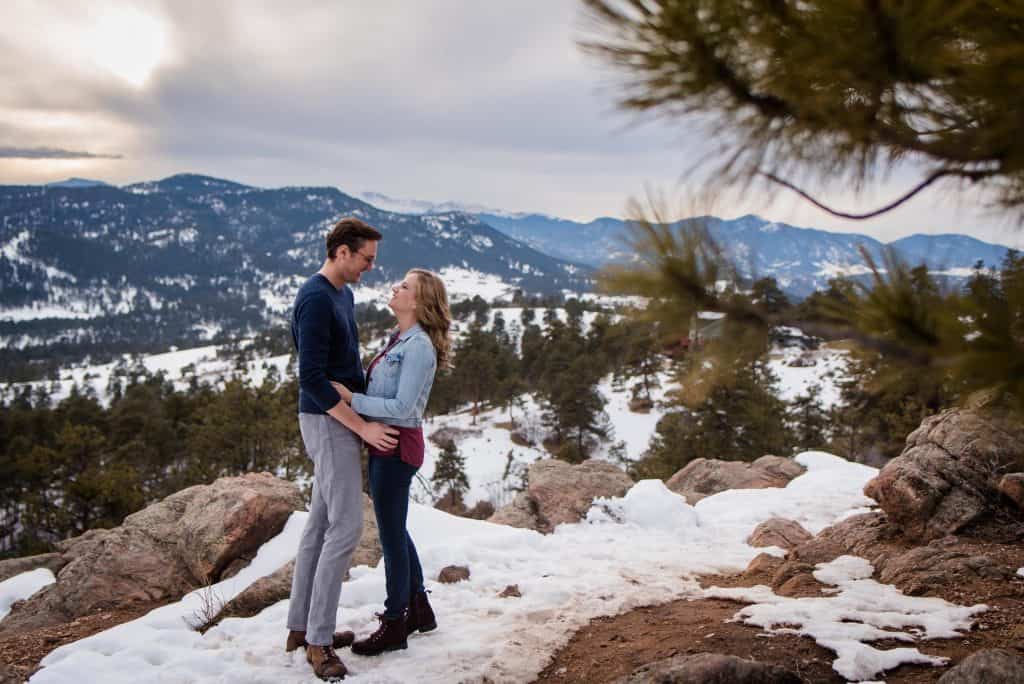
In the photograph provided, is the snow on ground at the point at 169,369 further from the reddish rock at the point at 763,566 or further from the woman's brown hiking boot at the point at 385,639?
the woman's brown hiking boot at the point at 385,639

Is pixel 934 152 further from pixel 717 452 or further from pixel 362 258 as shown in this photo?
pixel 717 452

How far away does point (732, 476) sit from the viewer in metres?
12.6

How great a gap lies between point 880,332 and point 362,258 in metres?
2.80

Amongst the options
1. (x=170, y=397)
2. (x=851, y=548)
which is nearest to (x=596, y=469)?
(x=851, y=548)

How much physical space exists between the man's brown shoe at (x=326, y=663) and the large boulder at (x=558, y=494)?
479 cm

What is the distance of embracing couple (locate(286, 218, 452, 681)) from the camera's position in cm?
342

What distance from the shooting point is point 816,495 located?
29.9 ft

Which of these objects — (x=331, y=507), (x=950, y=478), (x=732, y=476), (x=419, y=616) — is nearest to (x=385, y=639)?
(x=419, y=616)

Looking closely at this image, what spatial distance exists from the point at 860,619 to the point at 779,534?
3.23 m

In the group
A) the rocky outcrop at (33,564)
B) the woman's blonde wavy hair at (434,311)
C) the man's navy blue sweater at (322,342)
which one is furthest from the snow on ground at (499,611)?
the rocky outcrop at (33,564)

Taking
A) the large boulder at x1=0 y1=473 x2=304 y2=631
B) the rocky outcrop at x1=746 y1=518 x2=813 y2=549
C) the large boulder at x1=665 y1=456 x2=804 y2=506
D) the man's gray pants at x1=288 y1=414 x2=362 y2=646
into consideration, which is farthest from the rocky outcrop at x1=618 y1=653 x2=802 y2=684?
the large boulder at x1=665 y1=456 x2=804 y2=506

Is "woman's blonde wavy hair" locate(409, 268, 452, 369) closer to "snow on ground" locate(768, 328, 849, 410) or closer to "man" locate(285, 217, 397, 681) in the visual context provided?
"man" locate(285, 217, 397, 681)

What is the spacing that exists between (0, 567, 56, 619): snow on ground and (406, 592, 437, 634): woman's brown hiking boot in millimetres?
5490

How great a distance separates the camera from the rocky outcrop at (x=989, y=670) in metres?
2.63
